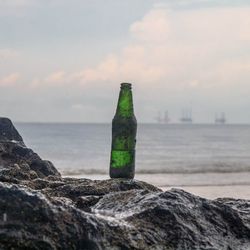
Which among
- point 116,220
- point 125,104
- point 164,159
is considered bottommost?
point 164,159

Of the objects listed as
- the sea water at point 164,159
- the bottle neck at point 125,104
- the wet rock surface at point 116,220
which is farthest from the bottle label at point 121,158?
the sea water at point 164,159

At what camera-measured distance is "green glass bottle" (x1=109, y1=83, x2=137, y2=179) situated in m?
6.16

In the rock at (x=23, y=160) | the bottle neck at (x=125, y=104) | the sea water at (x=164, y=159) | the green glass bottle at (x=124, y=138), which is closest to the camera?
the rock at (x=23, y=160)

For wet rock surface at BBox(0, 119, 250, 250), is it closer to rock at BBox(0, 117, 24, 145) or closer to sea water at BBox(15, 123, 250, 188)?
rock at BBox(0, 117, 24, 145)

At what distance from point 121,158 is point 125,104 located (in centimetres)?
57

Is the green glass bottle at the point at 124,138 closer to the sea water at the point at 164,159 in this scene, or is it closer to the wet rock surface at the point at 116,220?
the wet rock surface at the point at 116,220

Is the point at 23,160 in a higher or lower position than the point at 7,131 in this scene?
lower

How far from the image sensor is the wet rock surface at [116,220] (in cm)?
287

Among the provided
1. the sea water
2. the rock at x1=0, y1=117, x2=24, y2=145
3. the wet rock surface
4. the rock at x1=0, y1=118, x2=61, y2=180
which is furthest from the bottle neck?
the sea water

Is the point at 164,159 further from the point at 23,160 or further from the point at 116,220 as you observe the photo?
the point at 116,220

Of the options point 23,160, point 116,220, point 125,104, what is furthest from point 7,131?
point 116,220

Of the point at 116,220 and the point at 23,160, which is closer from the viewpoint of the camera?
the point at 116,220

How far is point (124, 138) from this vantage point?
20.9 ft

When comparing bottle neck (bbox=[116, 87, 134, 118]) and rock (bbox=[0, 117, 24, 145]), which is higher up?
bottle neck (bbox=[116, 87, 134, 118])
